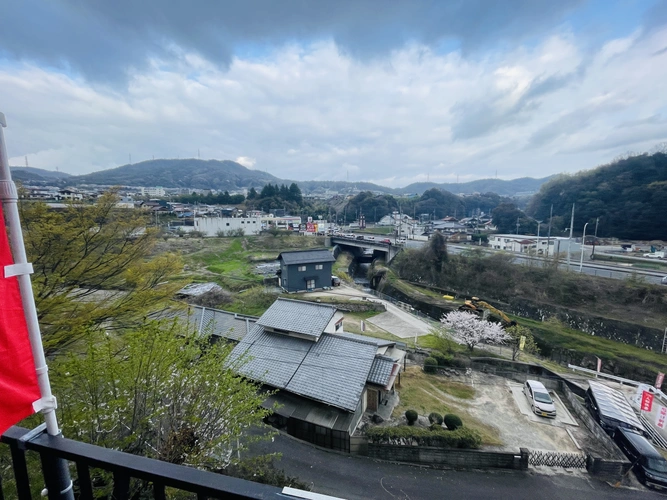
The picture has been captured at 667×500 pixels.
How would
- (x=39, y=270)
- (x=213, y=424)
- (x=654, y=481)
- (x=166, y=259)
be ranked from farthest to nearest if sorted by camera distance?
1. (x=654, y=481)
2. (x=166, y=259)
3. (x=39, y=270)
4. (x=213, y=424)

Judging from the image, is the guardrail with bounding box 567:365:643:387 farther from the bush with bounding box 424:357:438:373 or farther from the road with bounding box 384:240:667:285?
the road with bounding box 384:240:667:285

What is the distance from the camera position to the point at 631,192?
160 feet

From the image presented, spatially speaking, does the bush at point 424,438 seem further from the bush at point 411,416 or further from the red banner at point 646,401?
the red banner at point 646,401

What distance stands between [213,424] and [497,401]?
1394 centimetres

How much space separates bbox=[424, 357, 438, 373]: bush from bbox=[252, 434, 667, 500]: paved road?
6.51 meters

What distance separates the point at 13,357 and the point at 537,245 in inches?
2085

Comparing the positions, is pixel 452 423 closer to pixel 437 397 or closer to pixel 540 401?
pixel 437 397

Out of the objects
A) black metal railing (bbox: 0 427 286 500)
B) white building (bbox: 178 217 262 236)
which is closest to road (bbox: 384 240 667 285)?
black metal railing (bbox: 0 427 286 500)

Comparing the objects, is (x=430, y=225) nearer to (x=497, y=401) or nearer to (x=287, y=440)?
(x=497, y=401)

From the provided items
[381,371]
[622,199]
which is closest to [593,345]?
[381,371]

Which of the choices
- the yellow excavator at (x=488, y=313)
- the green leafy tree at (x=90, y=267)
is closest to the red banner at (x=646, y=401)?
the yellow excavator at (x=488, y=313)

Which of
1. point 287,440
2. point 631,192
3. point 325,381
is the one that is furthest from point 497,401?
point 631,192

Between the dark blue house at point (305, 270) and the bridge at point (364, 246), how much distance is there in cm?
1478

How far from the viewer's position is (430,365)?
16734mm
